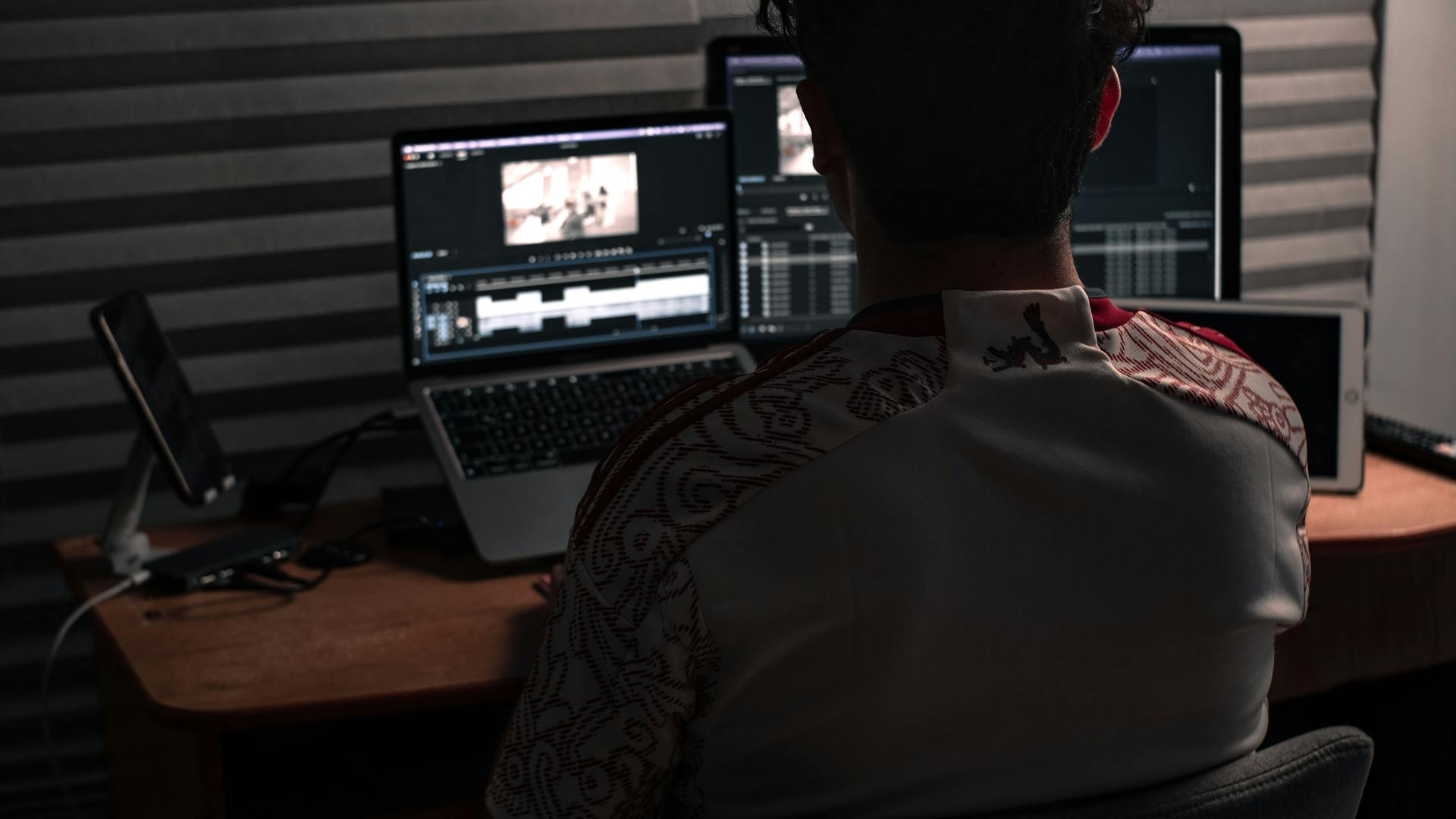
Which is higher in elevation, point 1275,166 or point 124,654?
point 1275,166

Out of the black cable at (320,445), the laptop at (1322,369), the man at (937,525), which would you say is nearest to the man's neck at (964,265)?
the man at (937,525)

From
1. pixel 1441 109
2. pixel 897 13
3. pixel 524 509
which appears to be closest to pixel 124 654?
pixel 524 509

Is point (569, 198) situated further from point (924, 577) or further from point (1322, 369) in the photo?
point (924, 577)

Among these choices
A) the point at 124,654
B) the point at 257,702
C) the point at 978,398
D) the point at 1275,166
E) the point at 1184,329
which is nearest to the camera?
the point at 978,398

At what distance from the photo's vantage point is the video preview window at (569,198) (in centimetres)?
175

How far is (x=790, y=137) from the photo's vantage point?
6.34 feet

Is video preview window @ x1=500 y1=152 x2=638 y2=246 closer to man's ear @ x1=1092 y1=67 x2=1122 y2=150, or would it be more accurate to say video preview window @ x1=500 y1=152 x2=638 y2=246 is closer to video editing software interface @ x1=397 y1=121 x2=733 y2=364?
video editing software interface @ x1=397 y1=121 x2=733 y2=364

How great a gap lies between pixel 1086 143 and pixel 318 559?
41.3 inches

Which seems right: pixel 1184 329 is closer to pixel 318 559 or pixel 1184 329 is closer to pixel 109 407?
pixel 318 559

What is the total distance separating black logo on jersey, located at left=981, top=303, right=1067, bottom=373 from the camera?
0.83 meters

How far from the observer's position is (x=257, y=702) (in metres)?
1.24

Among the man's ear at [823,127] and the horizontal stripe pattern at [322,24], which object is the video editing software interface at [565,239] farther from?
the man's ear at [823,127]

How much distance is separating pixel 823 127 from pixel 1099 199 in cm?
118

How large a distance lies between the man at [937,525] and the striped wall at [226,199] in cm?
115
